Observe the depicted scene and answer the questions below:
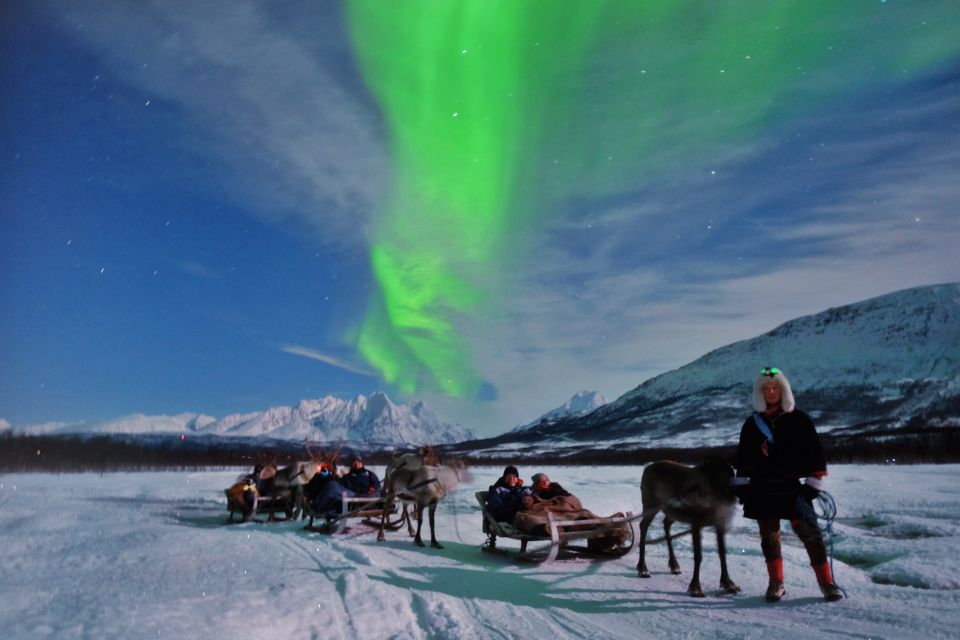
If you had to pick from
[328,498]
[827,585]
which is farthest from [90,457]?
[827,585]

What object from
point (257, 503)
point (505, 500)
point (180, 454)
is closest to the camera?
point (505, 500)

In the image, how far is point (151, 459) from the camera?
96188mm

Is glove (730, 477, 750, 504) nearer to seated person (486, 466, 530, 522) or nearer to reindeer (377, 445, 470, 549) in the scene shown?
seated person (486, 466, 530, 522)

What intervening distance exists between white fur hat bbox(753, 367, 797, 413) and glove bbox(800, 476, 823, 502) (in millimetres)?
808

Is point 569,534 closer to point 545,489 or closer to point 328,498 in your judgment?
point 545,489

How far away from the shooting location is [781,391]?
301 inches

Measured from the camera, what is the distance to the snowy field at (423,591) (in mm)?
6137

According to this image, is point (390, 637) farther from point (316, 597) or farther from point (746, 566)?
point (746, 566)

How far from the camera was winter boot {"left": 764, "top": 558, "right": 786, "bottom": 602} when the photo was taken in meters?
7.20

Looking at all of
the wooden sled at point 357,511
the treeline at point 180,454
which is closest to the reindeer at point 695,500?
the wooden sled at point 357,511

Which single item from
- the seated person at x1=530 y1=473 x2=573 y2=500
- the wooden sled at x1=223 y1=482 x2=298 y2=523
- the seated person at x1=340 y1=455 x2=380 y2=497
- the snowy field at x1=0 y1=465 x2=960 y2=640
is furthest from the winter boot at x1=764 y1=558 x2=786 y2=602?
the wooden sled at x1=223 y1=482 x2=298 y2=523

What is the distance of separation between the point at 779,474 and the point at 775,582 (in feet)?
3.99

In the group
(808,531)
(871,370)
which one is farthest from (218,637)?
(871,370)

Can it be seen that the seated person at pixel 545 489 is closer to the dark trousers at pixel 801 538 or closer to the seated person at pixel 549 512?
the seated person at pixel 549 512
